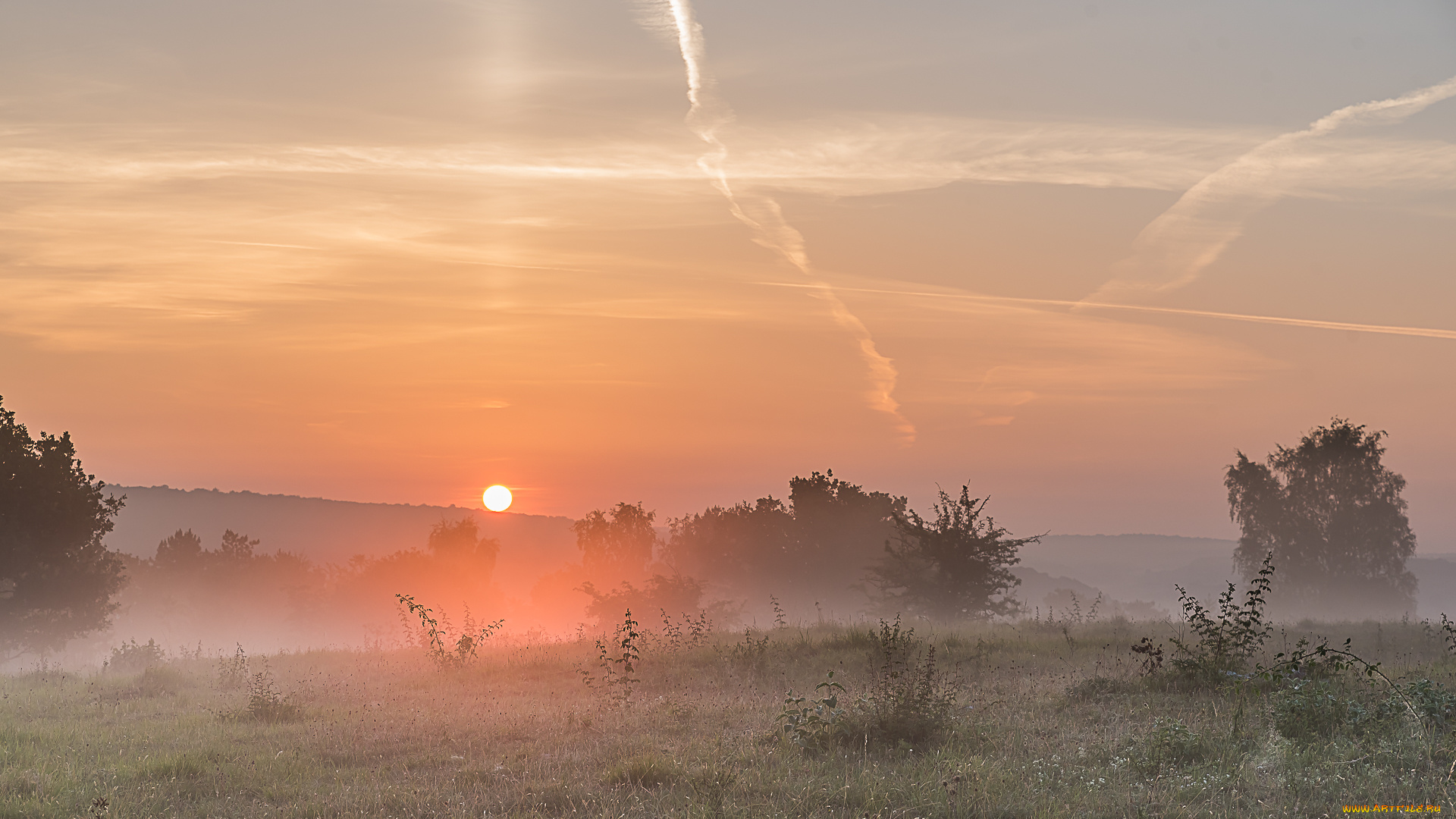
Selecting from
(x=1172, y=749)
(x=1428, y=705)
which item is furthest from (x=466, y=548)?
(x=1428, y=705)

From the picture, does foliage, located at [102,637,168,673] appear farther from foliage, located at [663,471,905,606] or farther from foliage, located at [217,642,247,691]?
foliage, located at [663,471,905,606]

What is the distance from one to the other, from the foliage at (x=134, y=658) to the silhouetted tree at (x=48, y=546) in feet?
21.0

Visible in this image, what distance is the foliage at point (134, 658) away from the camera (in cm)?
2412

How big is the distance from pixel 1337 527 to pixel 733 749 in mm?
51016

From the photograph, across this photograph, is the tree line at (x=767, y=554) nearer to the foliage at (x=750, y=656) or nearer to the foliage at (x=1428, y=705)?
the foliage at (x=750, y=656)

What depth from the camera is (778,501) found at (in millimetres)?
59656

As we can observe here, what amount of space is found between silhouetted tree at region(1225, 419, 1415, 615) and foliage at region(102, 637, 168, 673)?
5112cm

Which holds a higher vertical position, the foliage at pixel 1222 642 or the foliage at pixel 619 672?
the foliage at pixel 1222 642

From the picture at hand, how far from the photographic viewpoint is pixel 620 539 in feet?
269

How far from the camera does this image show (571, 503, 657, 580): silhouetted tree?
8169 cm

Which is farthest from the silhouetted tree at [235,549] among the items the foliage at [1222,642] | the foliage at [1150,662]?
the foliage at [1222,642]

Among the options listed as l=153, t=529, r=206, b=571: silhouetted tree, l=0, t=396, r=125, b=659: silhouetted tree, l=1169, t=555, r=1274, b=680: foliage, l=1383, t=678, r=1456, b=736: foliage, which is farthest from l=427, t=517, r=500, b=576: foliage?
l=1383, t=678, r=1456, b=736: foliage

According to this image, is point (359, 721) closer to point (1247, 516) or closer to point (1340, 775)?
point (1340, 775)

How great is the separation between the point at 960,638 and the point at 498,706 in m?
10.1
